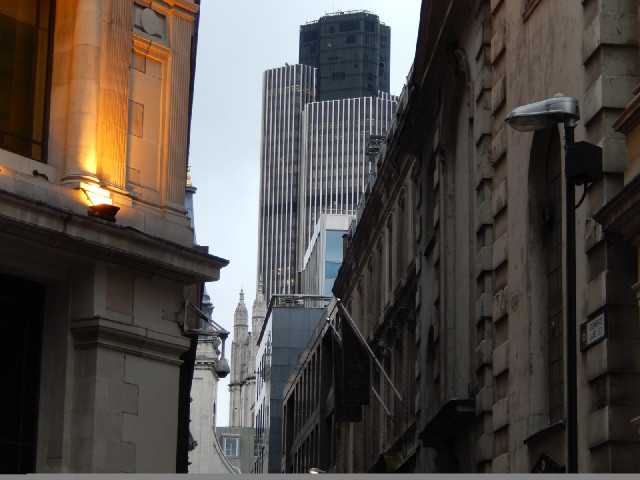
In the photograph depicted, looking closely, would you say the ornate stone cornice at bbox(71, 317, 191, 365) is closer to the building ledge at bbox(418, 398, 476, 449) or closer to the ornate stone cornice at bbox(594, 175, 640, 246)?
the building ledge at bbox(418, 398, 476, 449)

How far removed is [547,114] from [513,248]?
7.10 meters

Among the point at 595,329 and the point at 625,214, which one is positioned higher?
the point at 625,214

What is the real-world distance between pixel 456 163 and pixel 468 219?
9.16 ft

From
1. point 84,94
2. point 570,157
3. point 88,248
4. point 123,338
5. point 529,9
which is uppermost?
point 529,9

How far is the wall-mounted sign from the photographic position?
19328 mm

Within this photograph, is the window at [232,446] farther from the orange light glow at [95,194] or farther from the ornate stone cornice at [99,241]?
Result: the orange light glow at [95,194]

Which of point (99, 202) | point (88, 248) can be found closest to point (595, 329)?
point (88, 248)

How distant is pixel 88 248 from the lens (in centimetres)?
2233

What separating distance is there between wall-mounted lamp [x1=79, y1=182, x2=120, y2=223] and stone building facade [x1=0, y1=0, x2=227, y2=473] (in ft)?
0.07

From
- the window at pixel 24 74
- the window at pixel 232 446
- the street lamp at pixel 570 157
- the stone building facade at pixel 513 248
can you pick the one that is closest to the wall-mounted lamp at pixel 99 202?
the window at pixel 24 74

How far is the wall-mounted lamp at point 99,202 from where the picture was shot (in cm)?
2239

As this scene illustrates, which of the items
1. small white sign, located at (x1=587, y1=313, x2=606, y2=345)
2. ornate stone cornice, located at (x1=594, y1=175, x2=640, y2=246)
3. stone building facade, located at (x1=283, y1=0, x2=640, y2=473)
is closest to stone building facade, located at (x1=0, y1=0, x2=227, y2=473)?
stone building facade, located at (x1=283, y1=0, x2=640, y2=473)

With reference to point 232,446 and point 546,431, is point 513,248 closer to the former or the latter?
point 546,431

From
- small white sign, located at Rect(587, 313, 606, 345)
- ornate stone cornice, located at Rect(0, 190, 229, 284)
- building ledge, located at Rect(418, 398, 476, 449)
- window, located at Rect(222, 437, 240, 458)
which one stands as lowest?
A: building ledge, located at Rect(418, 398, 476, 449)
